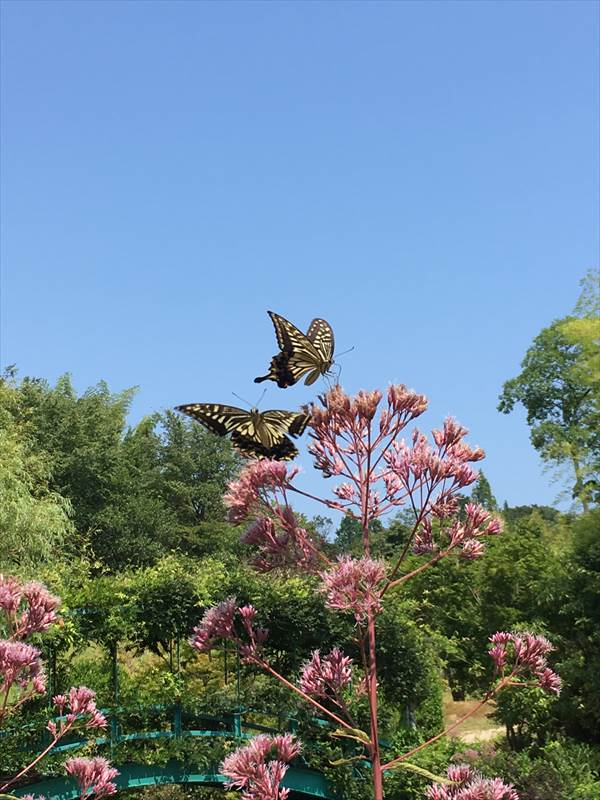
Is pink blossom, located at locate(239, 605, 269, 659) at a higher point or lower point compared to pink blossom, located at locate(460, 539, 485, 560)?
lower

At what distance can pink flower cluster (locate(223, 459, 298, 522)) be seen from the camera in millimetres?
3617

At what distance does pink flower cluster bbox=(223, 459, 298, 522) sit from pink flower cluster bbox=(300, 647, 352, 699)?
0.70 m

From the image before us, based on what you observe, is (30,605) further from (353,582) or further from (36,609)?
(353,582)

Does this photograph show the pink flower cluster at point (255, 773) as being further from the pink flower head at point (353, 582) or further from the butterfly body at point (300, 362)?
the butterfly body at point (300, 362)

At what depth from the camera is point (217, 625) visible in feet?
12.2

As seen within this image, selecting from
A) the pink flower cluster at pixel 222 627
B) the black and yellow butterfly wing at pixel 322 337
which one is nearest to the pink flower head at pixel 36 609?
the pink flower cluster at pixel 222 627

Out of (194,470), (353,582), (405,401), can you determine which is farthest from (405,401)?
(194,470)

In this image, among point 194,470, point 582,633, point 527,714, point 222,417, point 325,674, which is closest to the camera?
point 325,674

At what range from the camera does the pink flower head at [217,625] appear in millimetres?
3697

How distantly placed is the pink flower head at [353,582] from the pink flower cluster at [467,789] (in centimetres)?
68

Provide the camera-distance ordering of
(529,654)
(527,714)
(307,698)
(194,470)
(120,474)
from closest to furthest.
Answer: (307,698) → (529,654) → (527,714) → (120,474) → (194,470)

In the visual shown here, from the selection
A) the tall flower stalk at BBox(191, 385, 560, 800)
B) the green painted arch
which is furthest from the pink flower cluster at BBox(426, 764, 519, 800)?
the green painted arch

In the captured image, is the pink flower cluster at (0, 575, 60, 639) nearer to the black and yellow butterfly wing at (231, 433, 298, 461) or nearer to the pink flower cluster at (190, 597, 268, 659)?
the pink flower cluster at (190, 597, 268, 659)

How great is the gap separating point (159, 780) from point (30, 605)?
25.7 feet
